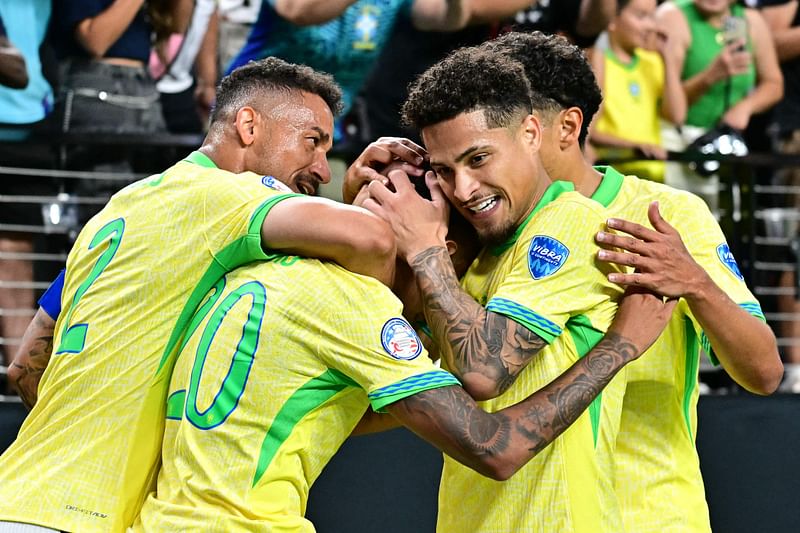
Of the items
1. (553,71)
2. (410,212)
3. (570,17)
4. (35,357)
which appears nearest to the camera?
Result: (410,212)

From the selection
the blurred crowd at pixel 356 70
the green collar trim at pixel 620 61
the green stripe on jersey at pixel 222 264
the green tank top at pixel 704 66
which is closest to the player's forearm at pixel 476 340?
the green stripe on jersey at pixel 222 264

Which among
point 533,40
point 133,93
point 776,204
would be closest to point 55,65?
point 133,93

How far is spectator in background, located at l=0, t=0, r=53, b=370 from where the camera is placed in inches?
176

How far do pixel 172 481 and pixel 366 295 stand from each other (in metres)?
0.51

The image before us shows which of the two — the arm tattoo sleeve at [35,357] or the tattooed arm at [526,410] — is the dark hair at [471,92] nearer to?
the tattooed arm at [526,410]

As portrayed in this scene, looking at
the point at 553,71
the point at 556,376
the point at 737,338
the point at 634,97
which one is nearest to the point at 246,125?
the point at 553,71

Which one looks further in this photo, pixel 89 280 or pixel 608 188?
pixel 608 188

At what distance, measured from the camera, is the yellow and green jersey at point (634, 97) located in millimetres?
5422

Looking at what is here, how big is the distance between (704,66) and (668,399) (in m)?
3.62

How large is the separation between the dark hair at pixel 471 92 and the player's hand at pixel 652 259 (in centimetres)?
35

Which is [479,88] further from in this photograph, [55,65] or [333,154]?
[55,65]

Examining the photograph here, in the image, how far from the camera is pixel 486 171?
92.5 inches

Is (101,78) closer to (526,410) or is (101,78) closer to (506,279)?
(506,279)

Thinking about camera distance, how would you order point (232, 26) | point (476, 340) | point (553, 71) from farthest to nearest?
point (232, 26) → point (553, 71) → point (476, 340)
